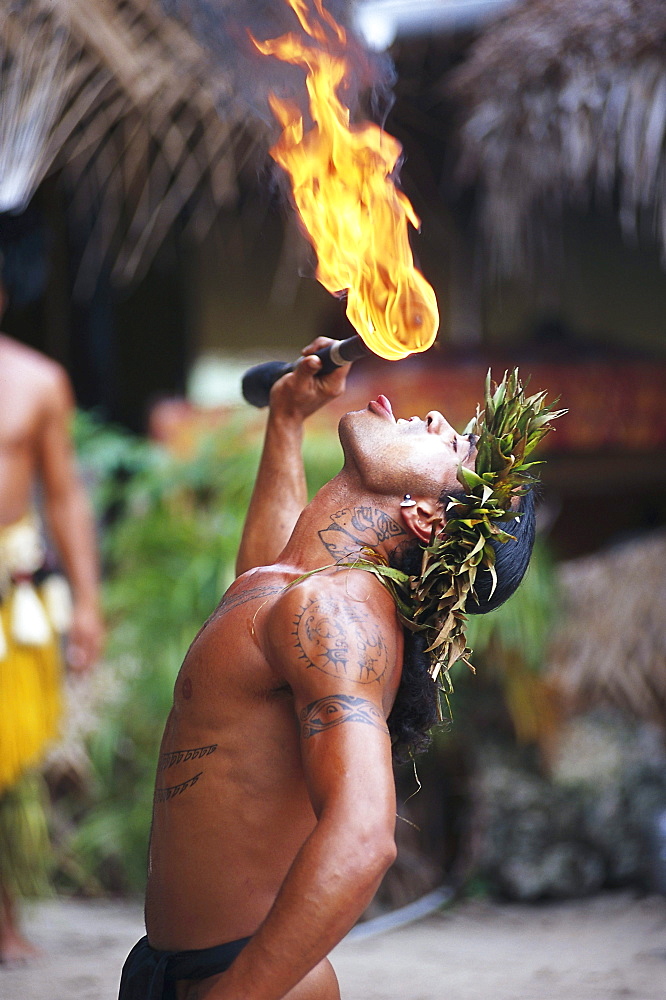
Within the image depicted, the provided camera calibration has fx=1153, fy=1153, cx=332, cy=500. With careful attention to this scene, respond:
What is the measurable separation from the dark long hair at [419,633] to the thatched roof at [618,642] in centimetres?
266

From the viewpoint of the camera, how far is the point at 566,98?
3877 millimetres

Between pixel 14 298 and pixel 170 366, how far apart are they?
862 mm

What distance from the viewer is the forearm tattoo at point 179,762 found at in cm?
176

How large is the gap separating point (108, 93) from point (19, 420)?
1.19 metres

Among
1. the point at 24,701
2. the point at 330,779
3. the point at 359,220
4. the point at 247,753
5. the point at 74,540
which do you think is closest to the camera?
the point at 330,779

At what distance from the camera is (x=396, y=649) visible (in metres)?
1.72

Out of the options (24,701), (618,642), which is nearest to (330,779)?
(24,701)

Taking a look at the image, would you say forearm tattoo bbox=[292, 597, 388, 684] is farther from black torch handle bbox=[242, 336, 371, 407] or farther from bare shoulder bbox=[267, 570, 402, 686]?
black torch handle bbox=[242, 336, 371, 407]

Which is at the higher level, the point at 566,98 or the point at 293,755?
the point at 566,98

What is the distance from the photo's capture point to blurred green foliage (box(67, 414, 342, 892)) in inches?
167

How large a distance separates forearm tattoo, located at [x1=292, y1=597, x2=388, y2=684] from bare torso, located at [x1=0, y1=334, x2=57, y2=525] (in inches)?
95.0

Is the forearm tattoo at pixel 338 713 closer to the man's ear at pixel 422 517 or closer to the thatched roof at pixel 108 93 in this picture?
the man's ear at pixel 422 517

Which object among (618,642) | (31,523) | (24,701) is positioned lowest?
(618,642)

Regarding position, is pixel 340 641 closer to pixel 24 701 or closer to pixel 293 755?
pixel 293 755
